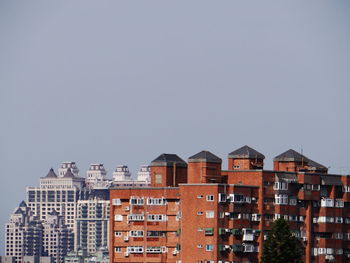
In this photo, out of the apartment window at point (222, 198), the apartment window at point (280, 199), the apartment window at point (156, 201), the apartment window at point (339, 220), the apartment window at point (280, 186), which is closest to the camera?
the apartment window at point (222, 198)

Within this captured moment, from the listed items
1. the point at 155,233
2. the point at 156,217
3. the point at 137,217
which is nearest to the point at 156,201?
the point at 156,217

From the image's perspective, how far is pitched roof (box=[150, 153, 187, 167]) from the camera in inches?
6102

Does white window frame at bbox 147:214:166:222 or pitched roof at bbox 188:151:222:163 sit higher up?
pitched roof at bbox 188:151:222:163

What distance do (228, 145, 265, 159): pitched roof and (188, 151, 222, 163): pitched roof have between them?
483 centimetres

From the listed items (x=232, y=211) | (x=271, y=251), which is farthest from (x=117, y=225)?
(x=271, y=251)

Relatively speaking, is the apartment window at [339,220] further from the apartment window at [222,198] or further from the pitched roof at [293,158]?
the apartment window at [222,198]

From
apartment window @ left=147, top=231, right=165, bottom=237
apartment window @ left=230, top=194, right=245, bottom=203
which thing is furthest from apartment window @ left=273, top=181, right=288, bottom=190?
apartment window @ left=147, top=231, right=165, bottom=237

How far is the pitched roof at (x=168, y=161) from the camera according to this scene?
6102 inches

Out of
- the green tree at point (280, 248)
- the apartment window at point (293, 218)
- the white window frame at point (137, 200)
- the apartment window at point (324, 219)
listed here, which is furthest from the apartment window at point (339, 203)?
the green tree at point (280, 248)

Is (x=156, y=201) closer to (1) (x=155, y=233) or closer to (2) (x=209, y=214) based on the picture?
(1) (x=155, y=233)

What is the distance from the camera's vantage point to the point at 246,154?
15512cm

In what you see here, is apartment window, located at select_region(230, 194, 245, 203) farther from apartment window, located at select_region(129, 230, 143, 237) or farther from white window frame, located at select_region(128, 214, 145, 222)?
apartment window, located at select_region(129, 230, 143, 237)

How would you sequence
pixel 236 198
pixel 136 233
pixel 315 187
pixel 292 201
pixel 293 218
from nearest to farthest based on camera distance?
1. pixel 236 198
2. pixel 136 233
3. pixel 293 218
4. pixel 292 201
5. pixel 315 187

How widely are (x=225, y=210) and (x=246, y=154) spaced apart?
9.12m
